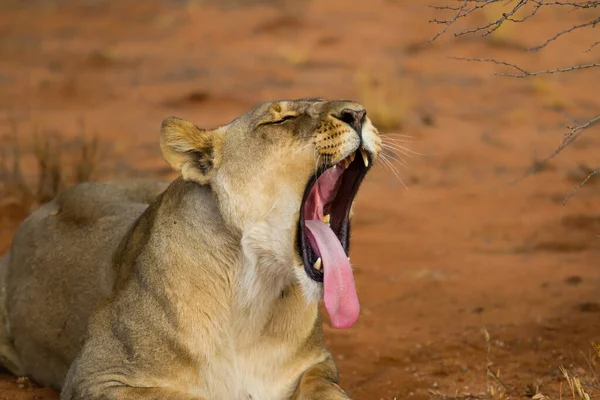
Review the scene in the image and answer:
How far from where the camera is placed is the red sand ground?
632cm

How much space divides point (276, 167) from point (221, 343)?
28.5 inches

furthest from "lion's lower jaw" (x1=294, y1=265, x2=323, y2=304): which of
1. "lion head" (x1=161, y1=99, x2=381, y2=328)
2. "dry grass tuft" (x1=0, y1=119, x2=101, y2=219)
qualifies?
"dry grass tuft" (x1=0, y1=119, x2=101, y2=219)

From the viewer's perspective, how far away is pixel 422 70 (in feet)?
47.6

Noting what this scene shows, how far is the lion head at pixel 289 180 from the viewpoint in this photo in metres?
4.30

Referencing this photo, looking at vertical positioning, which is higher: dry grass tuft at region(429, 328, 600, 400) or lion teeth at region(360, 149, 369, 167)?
lion teeth at region(360, 149, 369, 167)

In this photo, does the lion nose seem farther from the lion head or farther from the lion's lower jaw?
the lion's lower jaw

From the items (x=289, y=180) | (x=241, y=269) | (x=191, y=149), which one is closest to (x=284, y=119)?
(x=289, y=180)

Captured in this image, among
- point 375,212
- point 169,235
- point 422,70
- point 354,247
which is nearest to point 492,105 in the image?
point 422,70

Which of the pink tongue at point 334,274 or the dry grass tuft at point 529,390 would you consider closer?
the pink tongue at point 334,274

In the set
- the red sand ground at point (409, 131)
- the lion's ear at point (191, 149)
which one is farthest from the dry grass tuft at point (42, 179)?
the lion's ear at point (191, 149)

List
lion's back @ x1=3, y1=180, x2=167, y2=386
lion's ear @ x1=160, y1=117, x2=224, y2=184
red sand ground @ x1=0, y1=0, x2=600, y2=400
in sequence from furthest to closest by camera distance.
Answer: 1. red sand ground @ x1=0, y1=0, x2=600, y2=400
2. lion's back @ x1=3, y1=180, x2=167, y2=386
3. lion's ear @ x1=160, y1=117, x2=224, y2=184

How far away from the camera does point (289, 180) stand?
4.32 m

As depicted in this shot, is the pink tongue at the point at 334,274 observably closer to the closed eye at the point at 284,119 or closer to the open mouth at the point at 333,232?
the open mouth at the point at 333,232

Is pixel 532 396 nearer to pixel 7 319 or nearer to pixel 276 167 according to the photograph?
pixel 276 167
